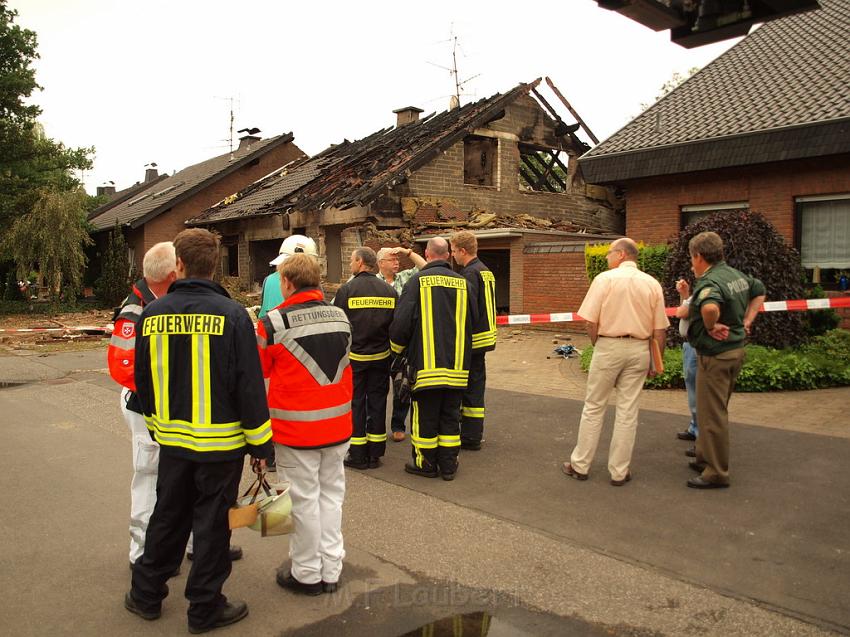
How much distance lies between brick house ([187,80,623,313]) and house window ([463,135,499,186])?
3 cm

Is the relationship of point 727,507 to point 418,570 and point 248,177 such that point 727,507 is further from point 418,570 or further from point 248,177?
point 248,177

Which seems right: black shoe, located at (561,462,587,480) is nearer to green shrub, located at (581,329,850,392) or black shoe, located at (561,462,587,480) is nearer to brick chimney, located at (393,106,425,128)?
green shrub, located at (581,329,850,392)

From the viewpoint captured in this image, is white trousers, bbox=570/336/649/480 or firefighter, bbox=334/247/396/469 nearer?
white trousers, bbox=570/336/649/480

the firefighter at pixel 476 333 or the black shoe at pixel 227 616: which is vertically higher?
the firefighter at pixel 476 333

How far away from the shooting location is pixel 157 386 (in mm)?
3412

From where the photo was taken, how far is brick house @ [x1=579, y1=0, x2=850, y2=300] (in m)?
12.0

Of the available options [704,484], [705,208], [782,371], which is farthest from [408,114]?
[704,484]

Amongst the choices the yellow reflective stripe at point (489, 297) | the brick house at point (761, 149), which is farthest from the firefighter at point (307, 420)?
the brick house at point (761, 149)

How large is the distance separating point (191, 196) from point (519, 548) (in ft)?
91.0

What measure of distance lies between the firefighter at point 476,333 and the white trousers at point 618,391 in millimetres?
1187

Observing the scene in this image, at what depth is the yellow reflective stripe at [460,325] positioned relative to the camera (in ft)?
18.8

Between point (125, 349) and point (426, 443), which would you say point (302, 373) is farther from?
point (426, 443)

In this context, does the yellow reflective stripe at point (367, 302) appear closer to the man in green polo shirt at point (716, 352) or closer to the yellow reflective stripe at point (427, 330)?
the yellow reflective stripe at point (427, 330)

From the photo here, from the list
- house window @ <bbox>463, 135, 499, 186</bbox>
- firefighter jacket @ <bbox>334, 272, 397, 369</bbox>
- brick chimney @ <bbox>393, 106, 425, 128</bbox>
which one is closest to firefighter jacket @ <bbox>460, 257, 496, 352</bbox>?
firefighter jacket @ <bbox>334, 272, 397, 369</bbox>
